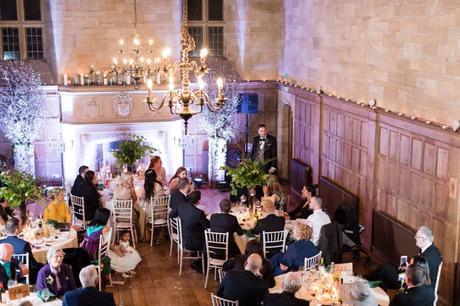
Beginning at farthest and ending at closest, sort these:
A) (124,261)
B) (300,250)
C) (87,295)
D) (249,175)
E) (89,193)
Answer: (89,193)
(249,175)
(124,261)
(300,250)
(87,295)

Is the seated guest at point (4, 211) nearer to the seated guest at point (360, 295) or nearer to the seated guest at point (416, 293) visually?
the seated guest at point (360, 295)

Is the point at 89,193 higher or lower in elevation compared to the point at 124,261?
higher

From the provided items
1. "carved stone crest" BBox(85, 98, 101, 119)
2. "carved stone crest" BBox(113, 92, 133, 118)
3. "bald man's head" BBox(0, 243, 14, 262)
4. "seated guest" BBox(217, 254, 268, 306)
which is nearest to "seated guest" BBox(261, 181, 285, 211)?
"seated guest" BBox(217, 254, 268, 306)

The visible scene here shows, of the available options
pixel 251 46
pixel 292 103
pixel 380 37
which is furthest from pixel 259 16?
pixel 380 37

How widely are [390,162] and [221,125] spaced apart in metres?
5.25

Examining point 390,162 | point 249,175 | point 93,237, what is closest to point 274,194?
point 249,175

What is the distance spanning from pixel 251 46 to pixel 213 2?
1.40m

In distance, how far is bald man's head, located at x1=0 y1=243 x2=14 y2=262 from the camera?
24.7 feet

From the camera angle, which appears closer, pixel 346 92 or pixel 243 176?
pixel 243 176

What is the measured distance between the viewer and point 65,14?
1423 cm

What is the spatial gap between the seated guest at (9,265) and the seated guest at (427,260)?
428 cm

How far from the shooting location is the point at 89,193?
11.4 meters

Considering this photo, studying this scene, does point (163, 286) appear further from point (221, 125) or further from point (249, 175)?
point (221, 125)

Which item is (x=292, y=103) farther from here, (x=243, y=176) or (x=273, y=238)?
(x=273, y=238)
